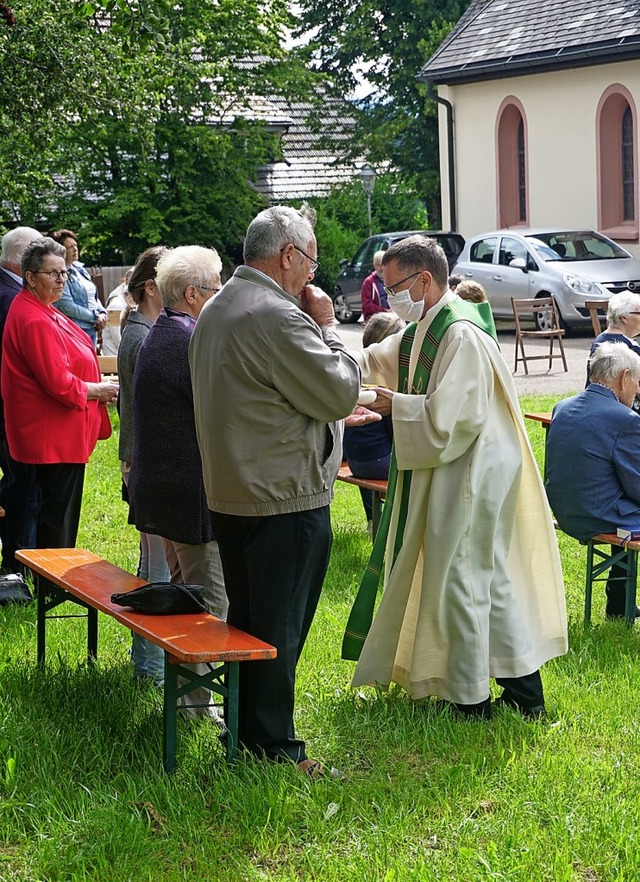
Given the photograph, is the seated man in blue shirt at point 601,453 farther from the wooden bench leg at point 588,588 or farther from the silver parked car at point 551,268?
the silver parked car at point 551,268

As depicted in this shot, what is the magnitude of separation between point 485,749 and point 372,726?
50cm

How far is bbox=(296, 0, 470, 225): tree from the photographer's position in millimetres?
38250

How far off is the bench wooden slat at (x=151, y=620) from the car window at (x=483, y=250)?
19249 millimetres

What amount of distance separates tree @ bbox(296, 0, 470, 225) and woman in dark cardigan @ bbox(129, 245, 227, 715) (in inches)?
1275

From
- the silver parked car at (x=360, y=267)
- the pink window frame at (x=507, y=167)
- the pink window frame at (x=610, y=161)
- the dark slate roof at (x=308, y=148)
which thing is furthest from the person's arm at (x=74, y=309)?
the dark slate roof at (x=308, y=148)

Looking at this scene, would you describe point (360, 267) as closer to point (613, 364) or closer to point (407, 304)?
point (613, 364)

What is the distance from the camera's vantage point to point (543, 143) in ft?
93.3

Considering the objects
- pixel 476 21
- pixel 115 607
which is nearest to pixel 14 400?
pixel 115 607

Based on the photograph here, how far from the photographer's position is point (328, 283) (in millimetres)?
33531

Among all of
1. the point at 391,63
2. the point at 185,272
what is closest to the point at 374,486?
the point at 185,272

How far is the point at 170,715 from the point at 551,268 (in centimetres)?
1912

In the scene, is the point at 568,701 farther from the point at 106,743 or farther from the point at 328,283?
the point at 328,283

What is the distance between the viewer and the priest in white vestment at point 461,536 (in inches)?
211

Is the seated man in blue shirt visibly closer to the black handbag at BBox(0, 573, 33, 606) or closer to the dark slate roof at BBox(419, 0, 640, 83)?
the black handbag at BBox(0, 573, 33, 606)
